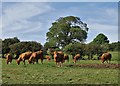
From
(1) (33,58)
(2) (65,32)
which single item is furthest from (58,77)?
(2) (65,32)

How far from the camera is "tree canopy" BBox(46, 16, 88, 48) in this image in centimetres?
7675

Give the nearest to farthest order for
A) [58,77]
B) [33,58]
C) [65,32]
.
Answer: [58,77] < [33,58] < [65,32]

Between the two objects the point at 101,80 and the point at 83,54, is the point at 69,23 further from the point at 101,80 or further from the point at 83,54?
the point at 101,80

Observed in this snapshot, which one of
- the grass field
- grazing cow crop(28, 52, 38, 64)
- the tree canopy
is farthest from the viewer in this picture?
A: the tree canopy

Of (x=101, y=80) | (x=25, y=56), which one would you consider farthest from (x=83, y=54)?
(x=101, y=80)

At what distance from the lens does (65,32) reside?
78.4 m

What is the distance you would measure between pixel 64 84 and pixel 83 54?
45.2 metres

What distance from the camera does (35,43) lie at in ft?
183

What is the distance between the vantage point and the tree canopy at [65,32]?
76750mm

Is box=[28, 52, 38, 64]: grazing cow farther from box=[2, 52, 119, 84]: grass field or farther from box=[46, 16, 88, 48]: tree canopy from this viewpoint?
box=[46, 16, 88, 48]: tree canopy

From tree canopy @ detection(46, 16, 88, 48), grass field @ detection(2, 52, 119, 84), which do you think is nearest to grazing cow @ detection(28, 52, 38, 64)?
grass field @ detection(2, 52, 119, 84)

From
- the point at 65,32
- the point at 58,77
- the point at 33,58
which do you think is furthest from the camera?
the point at 65,32

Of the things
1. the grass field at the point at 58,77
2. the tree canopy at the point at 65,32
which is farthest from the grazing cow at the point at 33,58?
the tree canopy at the point at 65,32

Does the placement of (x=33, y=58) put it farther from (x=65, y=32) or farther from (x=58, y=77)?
(x=65, y=32)
